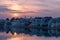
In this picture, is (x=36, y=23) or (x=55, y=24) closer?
(x=55, y=24)

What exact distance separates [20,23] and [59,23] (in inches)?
389

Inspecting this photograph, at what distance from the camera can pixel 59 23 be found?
184 feet

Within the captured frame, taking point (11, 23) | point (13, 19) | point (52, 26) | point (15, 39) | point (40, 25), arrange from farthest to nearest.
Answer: point (13, 19) < point (11, 23) < point (40, 25) < point (52, 26) < point (15, 39)

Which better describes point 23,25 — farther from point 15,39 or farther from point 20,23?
point 15,39

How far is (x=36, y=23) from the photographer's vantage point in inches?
2351

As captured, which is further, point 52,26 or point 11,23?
point 11,23

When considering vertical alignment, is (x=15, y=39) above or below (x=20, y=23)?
above

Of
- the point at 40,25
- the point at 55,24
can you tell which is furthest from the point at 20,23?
the point at 55,24

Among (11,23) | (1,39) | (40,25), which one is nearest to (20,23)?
(11,23)

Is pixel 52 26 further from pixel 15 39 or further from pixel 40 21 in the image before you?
pixel 15 39

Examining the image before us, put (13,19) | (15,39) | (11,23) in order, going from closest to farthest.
→ 1. (15,39)
2. (11,23)
3. (13,19)

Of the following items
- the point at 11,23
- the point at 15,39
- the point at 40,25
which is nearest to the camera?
the point at 15,39

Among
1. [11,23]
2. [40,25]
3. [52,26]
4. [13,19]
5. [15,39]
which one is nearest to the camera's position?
[15,39]

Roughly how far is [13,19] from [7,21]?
3079 millimetres
